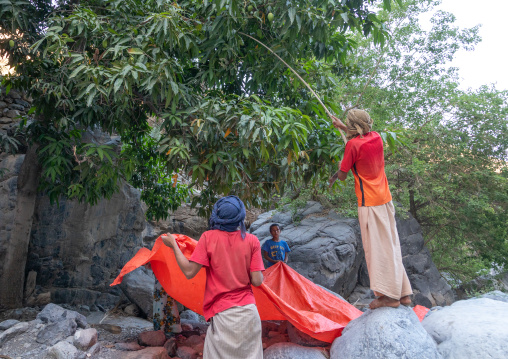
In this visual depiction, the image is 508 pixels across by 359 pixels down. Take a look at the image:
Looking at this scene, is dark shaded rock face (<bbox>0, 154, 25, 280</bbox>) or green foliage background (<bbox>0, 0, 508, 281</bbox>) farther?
dark shaded rock face (<bbox>0, 154, 25, 280</bbox>)

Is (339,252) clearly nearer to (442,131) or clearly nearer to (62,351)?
(442,131)

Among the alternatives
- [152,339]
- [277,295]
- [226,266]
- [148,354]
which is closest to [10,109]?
[152,339]

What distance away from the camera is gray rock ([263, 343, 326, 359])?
125 inches

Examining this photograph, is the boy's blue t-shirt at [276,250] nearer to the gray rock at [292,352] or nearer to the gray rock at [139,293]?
the gray rock at [139,293]

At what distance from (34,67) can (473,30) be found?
10774mm

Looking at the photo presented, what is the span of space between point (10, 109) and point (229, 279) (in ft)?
23.0

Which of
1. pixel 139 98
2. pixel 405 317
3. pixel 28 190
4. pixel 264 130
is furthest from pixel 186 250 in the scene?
pixel 28 190

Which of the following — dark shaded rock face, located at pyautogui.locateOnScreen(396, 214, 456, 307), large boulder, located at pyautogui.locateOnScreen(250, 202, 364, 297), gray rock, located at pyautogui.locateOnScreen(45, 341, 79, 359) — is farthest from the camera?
dark shaded rock face, located at pyautogui.locateOnScreen(396, 214, 456, 307)

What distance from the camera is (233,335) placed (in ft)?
8.07

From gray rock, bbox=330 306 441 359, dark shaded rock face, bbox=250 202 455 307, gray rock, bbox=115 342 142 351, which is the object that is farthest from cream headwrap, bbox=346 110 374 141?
dark shaded rock face, bbox=250 202 455 307

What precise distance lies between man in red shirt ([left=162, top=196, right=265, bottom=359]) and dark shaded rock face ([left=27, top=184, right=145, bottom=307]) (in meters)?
5.23

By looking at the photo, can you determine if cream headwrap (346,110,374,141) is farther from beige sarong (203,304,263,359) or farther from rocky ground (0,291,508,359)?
beige sarong (203,304,263,359)

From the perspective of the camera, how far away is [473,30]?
10.2m

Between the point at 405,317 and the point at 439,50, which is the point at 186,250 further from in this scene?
the point at 439,50
